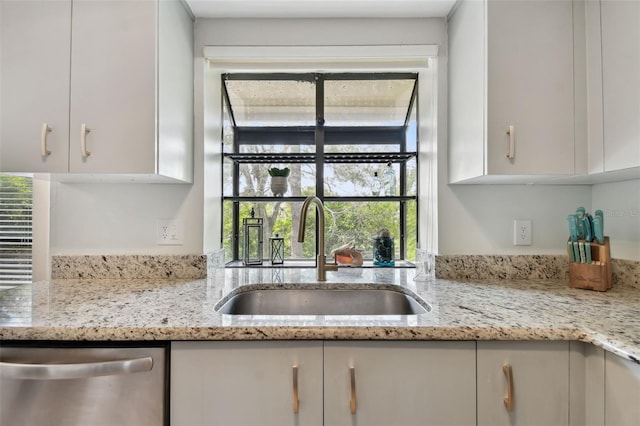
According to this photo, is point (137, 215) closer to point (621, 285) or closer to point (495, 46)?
point (495, 46)

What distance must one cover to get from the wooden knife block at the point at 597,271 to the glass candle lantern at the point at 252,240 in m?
1.51

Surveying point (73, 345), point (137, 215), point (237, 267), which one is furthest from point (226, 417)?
point (137, 215)

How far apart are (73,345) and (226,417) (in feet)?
1.56

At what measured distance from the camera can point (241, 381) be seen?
884 millimetres

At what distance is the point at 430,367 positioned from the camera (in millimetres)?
883

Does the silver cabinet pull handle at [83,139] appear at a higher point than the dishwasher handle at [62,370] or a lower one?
higher

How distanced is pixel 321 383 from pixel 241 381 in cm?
23

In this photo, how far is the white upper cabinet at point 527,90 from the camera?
3.99ft

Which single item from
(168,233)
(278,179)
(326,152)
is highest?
(326,152)

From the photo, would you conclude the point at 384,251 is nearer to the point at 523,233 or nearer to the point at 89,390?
the point at 523,233

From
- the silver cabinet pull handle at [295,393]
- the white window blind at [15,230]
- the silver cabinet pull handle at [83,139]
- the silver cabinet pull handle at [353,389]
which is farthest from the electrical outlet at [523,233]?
the white window blind at [15,230]

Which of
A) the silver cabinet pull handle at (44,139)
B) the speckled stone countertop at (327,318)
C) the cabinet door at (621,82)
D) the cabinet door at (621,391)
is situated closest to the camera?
the cabinet door at (621,391)

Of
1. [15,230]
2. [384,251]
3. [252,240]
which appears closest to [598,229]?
[384,251]

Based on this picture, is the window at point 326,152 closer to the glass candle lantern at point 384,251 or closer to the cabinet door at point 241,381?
the glass candle lantern at point 384,251
